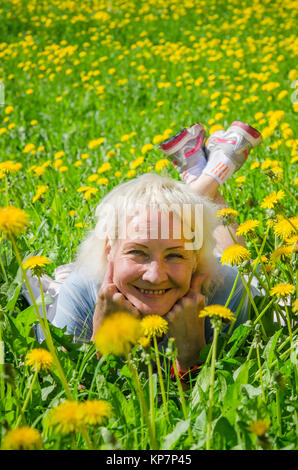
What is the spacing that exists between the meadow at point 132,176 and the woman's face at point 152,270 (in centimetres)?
19

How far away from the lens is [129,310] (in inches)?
71.7

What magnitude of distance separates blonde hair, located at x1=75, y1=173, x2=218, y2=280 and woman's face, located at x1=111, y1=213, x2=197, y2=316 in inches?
4.1

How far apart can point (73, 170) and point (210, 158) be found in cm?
102

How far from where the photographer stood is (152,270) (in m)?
1.81

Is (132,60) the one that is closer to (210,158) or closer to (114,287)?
(210,158)

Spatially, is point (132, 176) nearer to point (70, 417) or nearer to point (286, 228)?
point (286, 228)

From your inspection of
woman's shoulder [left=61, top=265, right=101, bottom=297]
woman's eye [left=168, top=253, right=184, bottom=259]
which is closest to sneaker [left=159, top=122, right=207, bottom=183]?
woman's shoulder [left=61, top=265, right=101, bottom=297]

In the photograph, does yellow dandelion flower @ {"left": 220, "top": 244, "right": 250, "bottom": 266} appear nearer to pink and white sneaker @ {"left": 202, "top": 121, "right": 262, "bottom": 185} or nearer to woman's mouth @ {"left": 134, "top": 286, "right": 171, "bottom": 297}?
woman's mouth @ {"left": 134, "top": 286, "right": 171, "bottom": 297}

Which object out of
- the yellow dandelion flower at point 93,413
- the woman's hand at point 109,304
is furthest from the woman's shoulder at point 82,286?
the yellow dandelion flower at point 93,413

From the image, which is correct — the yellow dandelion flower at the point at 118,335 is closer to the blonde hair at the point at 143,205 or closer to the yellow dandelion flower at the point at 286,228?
the yellow dandelion flower at the point at 286,228

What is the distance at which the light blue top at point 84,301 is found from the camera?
2.04 meters

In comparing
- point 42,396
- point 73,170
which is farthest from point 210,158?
point 42,396

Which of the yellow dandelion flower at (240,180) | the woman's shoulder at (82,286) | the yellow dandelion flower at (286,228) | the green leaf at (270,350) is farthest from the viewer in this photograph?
the yellow dandelion flower at (240,180)

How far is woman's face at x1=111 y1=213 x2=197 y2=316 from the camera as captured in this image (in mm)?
1821
